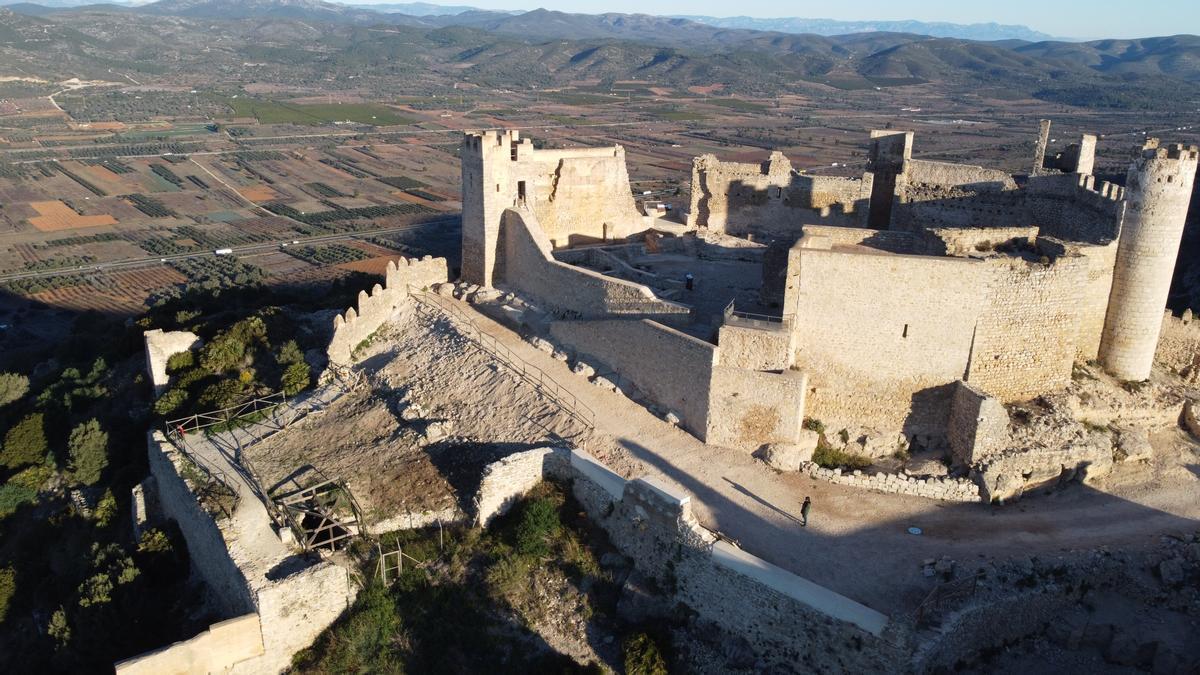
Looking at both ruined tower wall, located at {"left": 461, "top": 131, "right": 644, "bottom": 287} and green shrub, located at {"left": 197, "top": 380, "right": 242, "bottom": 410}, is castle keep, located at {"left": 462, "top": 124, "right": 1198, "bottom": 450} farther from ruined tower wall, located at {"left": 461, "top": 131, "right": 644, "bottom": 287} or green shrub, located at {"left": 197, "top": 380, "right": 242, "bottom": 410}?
green shrub, located at {"left": 197, "top": 380, "right": 242, "bottom": 410}

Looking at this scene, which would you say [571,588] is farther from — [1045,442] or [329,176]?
[329,176]

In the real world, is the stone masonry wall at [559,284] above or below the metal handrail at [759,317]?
below

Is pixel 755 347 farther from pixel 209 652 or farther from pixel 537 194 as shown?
pixel 537 194

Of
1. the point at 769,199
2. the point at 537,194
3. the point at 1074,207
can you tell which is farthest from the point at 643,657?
the point at 769,199

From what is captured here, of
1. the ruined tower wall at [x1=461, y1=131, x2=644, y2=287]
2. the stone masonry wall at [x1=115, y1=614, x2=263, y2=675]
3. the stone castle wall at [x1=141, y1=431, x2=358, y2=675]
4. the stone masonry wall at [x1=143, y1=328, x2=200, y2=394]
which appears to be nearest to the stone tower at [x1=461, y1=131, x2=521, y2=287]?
the ruined tower wall at [x1=461, y1=131, x2=644, y2=287]

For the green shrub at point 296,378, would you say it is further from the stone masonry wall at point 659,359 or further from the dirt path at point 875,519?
the dirt path at point 875,519

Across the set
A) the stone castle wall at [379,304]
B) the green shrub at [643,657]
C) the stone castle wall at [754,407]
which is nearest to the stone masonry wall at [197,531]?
the stone castle wall at [379,304]
